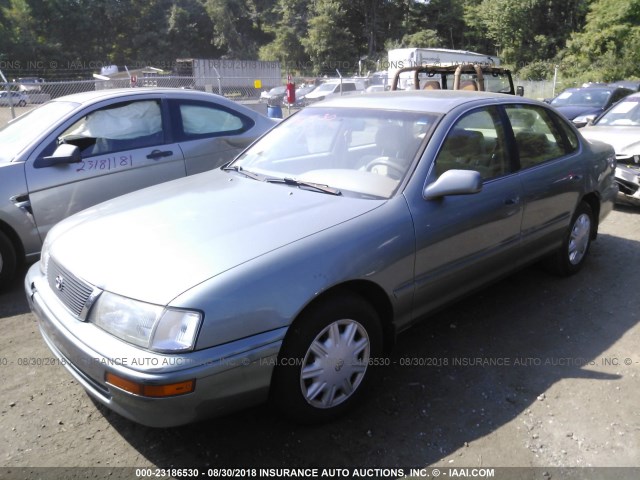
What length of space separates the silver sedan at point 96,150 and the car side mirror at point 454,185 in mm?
2997

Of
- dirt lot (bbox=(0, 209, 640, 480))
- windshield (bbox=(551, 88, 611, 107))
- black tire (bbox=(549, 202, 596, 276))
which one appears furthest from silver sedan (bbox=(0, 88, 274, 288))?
windshield (bbox=(551, 88, 611, 107))

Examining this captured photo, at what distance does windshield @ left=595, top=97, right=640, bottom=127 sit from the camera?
7.43m

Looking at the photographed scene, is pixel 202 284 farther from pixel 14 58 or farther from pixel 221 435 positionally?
pixel 14 58

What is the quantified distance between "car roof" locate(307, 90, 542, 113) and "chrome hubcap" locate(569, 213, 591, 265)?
47.9 inches

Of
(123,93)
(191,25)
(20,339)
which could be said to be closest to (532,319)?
(20,339)

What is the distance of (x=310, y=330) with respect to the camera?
2.34 meters

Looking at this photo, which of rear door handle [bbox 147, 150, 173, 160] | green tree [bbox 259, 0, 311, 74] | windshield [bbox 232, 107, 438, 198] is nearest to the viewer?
windshield [bbox 232, 107, 438, 198]

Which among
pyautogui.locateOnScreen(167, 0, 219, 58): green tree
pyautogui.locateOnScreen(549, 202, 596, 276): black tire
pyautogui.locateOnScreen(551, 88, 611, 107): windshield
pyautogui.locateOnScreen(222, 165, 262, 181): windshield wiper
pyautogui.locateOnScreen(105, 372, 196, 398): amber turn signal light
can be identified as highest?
pyautogui.locateOnScreen(167, 0, 219, 58): green tree

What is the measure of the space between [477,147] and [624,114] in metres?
5.62

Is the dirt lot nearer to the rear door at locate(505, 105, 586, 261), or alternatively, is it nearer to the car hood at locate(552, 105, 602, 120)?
the rear door at locate(505, 105, 586, 261)

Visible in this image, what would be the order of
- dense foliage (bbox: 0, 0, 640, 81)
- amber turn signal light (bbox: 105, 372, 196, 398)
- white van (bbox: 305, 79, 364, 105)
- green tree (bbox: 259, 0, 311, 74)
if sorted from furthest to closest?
green tree (bbox: 259, 0, 311, 74), dense foliage (bbox: 0, 0, 640, 81), white van (bbox: 305, 79, 364, 105), amber turn signal light (bbox: 105, 372, 196, 398)

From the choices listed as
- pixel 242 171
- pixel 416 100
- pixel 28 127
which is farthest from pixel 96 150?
pixel 416 100

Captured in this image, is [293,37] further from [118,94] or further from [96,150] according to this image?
[96,150]

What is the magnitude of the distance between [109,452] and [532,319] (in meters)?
2.95
